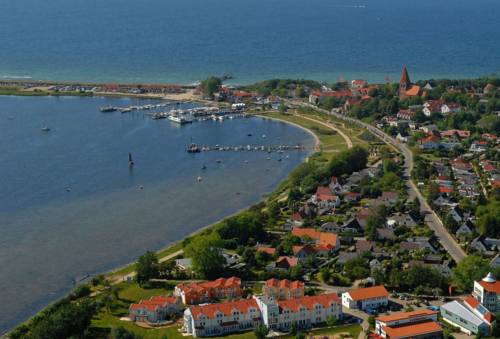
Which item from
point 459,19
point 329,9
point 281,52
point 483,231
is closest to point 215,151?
point 483,231

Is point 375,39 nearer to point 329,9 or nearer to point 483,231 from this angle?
point 329,9

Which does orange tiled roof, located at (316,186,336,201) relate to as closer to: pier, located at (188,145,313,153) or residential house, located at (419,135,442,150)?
pier, located at (188,145,313,153)

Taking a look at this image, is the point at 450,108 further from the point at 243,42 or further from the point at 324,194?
the point at 243,42

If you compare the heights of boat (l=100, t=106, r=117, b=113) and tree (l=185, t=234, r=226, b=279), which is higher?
boat (l=100, t=106, r=117, b=113)

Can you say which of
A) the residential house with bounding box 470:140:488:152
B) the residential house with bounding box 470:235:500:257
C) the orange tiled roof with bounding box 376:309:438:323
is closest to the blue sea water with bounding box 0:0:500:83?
the residential house with bounding box 470:140:488:152

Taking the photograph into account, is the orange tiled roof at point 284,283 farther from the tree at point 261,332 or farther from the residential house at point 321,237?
the residential house at point 321,237

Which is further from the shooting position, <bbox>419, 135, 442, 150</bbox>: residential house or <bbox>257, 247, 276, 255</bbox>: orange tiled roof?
<bbox>419, 135, 442, 150</bbox>: residential house

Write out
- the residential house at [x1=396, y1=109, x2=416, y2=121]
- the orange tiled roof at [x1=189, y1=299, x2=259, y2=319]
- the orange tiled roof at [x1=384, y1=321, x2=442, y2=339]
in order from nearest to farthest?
the orange tiled roof at [x1=384, y1=321, x2=442, y2=339] → the orange tiled roof at [x1=189, y1=299, x2=259, y2=319] → the residential house at [x1=396, y1=109, x2=416, y2=121]
